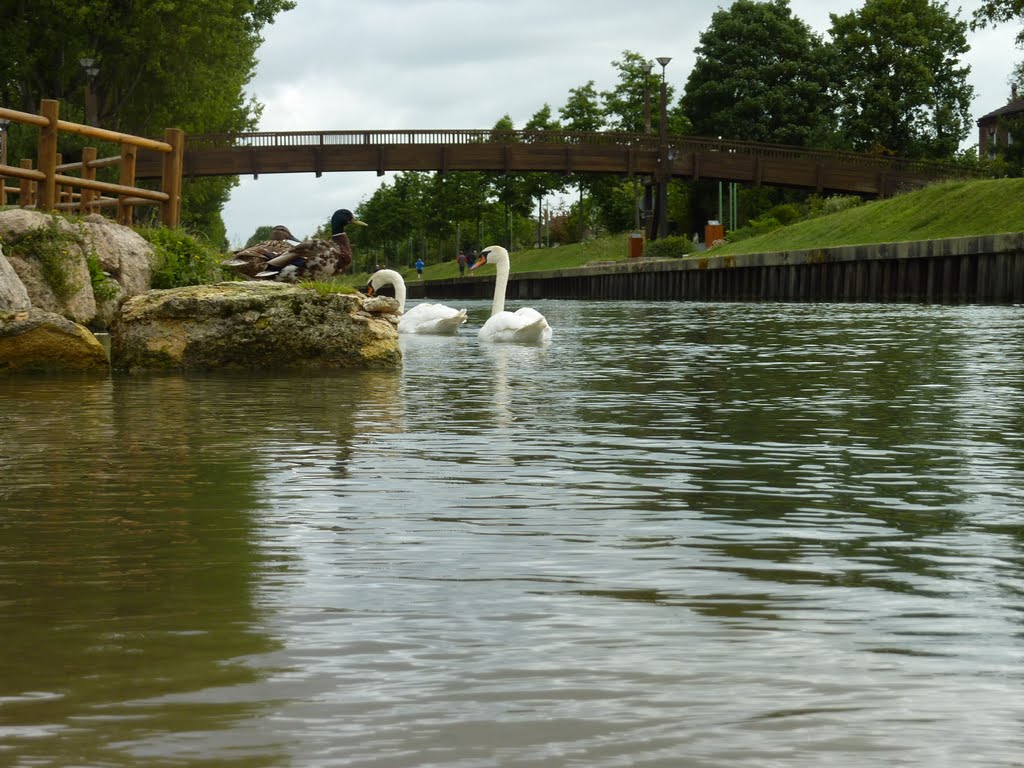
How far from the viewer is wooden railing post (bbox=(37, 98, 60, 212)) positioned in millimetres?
15594

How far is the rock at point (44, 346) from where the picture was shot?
457 inches

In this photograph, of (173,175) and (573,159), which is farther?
(573,159)

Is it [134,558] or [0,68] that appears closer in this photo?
[134,558]

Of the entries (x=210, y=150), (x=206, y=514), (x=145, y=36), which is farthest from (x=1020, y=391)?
(x=210, y=150)

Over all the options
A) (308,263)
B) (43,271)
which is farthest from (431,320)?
(43,271)

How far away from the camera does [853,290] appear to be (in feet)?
113

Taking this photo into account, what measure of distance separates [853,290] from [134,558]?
3174cm

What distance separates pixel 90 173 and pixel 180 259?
2897 millimetres

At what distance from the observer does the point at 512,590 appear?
3631 millimetres

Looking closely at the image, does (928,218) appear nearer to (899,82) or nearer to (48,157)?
(48,157)

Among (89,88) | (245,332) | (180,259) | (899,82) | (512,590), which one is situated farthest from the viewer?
(899,82)

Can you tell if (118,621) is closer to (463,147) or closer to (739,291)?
(739,291)

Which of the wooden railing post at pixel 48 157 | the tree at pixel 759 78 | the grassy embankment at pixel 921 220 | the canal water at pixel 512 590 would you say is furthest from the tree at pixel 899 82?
the canal water at pixel 512 590

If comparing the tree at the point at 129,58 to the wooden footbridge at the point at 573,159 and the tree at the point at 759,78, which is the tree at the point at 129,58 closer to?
the wooden footbridge at the point at 573,159
